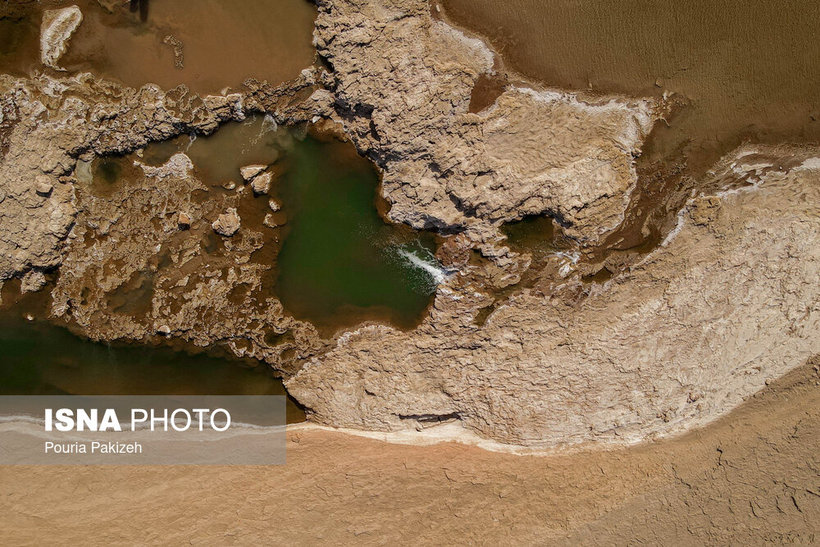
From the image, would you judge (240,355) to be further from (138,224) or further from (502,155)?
(502,155)

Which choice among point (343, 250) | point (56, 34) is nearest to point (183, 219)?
point (343, 250)

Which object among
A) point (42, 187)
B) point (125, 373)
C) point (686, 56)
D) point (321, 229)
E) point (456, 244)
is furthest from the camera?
point (125, 373)

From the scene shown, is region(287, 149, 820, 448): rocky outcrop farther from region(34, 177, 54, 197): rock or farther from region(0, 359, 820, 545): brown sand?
region(34, 177, 54, 197): rock

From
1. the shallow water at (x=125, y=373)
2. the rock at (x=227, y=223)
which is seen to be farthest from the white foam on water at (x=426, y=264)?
the shallow water at (x=125, y=373)

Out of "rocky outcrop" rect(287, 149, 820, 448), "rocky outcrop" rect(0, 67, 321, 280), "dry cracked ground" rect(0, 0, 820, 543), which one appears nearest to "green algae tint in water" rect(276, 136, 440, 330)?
"dry cracked ground" rect(0, 0, 820, 543)

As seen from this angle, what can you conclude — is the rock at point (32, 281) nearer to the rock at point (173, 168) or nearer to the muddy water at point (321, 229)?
the rock at point (173, 168)

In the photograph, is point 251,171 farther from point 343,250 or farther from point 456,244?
point 456,244
